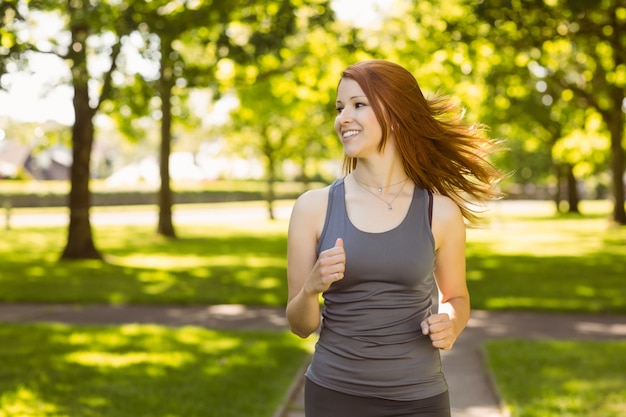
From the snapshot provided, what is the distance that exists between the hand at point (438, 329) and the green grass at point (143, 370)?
3979mm

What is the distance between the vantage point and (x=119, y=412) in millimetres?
6648

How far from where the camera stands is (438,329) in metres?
2.79

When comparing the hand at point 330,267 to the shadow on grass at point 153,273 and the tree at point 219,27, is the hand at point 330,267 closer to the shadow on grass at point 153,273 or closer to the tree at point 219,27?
the shadow on grass at point 153,273

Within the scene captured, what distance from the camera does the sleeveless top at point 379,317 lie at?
2803mm

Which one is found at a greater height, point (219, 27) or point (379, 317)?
point (219, 27)

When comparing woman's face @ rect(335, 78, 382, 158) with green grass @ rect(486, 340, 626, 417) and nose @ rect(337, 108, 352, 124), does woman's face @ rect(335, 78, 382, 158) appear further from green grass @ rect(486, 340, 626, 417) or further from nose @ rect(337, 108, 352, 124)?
green grass @ rect(486, 340, 626, 417)

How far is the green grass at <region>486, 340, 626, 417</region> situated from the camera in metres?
6.74

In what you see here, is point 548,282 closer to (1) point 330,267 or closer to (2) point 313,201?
(2) point 313,201

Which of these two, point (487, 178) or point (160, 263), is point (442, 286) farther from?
point (160, 263)

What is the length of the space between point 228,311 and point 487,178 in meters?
9.31

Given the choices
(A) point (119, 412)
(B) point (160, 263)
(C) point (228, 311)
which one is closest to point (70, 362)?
(A) point (119, 412)

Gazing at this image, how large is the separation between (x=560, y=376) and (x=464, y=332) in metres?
2.66

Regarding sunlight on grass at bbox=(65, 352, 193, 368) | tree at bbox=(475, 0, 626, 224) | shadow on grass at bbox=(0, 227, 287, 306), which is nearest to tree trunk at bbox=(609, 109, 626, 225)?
tree at bbox=(475, 0, 626, 224)

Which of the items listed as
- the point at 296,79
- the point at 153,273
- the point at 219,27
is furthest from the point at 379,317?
the point at 296,79
